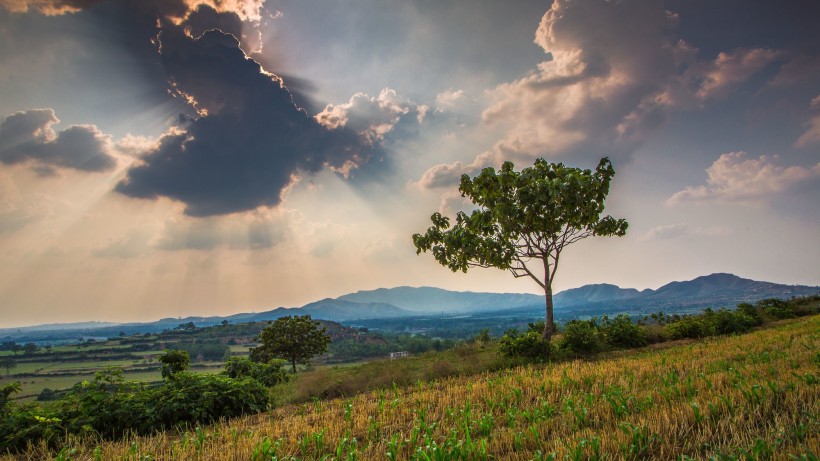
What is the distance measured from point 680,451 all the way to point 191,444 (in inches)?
327

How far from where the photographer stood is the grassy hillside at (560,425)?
5109mm

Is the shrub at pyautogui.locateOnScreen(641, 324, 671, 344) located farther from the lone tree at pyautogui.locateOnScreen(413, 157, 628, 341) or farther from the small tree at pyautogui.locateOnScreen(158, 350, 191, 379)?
the small tree at pyautogui.locateOnScreen(158, 350, 191, 379)

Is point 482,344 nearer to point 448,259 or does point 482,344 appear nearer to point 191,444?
point 448,259

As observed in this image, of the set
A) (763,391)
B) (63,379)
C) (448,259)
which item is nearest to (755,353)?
(763,391)

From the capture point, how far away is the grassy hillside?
5.11 metres

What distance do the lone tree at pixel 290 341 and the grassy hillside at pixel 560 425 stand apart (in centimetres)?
3654

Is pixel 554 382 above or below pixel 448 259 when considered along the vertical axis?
below

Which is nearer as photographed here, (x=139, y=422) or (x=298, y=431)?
(x=298, y=431)

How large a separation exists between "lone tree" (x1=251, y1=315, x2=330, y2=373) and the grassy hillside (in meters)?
36.5

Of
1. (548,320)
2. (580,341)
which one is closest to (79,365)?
(548,320)

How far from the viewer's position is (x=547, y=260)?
2152 cm

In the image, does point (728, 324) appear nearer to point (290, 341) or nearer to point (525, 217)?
point (525, 217)

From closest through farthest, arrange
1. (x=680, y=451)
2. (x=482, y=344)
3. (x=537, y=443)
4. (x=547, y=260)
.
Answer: (x=680, y=451), (x=537, y=443), (x=547, y=260), (x=482, y=344)

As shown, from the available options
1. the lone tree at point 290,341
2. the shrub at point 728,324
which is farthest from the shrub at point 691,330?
the lone tree at point 290,341
